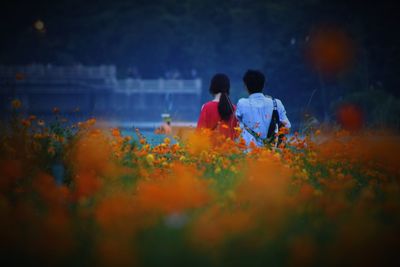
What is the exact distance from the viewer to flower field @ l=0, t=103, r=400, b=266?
2.67m

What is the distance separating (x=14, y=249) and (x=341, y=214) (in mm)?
1763

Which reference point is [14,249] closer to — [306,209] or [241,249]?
[241,249]

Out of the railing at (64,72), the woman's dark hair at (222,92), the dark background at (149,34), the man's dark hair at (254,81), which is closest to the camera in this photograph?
the man's dark hair at (254,81)

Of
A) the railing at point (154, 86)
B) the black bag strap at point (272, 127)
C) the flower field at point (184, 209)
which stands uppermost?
the black bag strap at point (272, 127)

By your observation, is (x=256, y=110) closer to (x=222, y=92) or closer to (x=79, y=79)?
(x=222, y=92)

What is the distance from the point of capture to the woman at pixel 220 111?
5547mm

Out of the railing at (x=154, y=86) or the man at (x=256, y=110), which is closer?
the man at (x=256, y=110)

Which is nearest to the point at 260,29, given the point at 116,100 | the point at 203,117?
the point at 116,100

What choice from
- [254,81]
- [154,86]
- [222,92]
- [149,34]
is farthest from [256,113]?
[149,34]

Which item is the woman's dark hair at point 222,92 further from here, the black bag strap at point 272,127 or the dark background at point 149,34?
the dark background at point 149,34

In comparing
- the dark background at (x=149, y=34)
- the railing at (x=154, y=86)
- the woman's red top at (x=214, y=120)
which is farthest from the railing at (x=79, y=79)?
the woman's red top at (x=214, y=120)

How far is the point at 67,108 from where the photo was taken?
4966cm

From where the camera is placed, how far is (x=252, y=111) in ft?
17.8

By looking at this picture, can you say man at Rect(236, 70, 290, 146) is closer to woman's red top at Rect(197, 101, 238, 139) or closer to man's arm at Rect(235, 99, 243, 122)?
man's arm at Rect(235, 99, 243, 122)
